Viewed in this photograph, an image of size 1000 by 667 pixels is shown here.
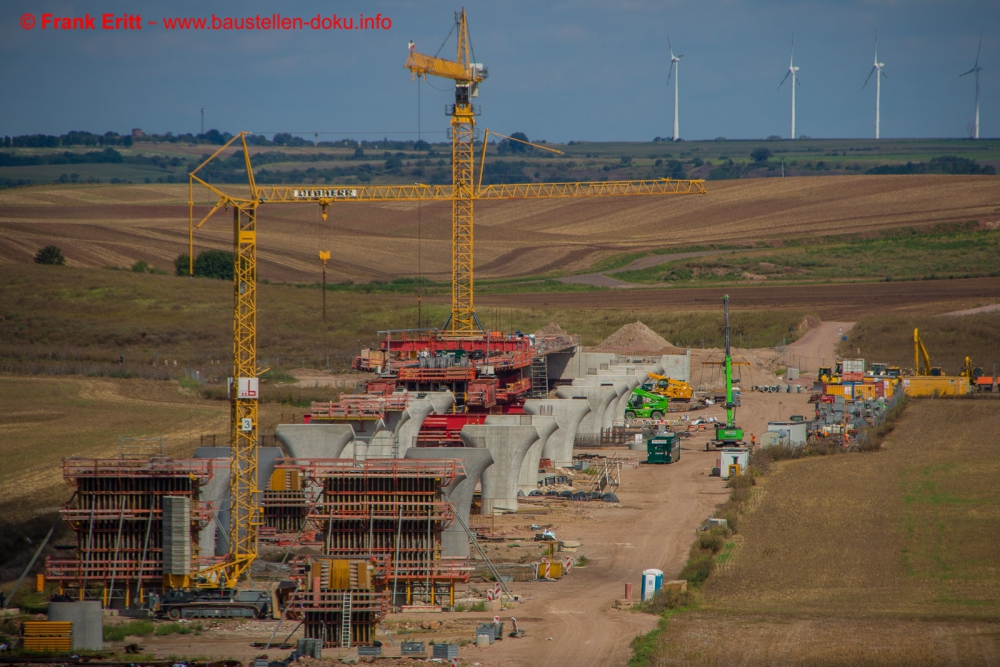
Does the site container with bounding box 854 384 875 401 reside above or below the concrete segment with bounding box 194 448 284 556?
above

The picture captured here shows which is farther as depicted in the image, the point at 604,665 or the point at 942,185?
the point at 942,185

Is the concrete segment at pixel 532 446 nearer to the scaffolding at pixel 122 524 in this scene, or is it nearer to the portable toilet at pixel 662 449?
the portable toilet at pixel 662 449

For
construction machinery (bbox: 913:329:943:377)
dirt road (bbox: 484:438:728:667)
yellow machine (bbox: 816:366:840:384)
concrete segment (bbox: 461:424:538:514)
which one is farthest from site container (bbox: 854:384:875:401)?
concrete segment (bbox: 461:424:538:514)

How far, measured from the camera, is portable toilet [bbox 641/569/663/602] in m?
29.7

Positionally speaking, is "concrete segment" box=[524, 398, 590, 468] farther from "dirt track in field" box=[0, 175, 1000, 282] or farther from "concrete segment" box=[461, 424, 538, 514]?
"dirt track in field" box=[0, 175, 1000, 282]

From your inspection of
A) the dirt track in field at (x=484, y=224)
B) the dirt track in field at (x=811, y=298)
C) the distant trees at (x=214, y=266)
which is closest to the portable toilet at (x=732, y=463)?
the dirt track in field at (x=811, y=298)

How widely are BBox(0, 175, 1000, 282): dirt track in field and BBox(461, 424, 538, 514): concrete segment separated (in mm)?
85128

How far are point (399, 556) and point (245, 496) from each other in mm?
4700

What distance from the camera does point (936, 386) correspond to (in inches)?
2785

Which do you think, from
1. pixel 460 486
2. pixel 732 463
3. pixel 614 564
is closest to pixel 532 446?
pixel 732 463

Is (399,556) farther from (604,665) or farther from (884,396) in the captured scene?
(884,396)

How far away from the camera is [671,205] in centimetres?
19112

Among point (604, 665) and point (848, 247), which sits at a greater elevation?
point (848, 247)

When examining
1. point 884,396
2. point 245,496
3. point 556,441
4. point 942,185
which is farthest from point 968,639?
point 942,185
